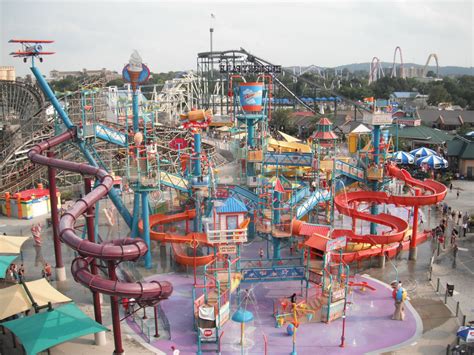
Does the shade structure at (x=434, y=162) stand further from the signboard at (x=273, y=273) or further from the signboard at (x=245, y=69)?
the signboard at (x=273, y=273)

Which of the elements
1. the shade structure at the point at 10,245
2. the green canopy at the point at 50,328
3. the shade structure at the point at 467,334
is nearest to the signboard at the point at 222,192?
the shade structure at the point at 10,245

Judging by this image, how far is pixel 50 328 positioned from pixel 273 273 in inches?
354

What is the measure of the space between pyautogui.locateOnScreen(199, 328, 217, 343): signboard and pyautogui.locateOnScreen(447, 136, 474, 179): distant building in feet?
121

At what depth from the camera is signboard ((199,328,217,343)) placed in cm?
1733

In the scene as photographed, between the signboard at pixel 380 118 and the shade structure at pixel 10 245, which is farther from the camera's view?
the signboard at pixel 380 118

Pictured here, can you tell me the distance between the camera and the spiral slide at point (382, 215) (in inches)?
941

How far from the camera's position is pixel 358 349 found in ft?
55.8

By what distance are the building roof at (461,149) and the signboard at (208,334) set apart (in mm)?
37117

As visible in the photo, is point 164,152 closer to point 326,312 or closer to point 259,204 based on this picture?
point 259,204

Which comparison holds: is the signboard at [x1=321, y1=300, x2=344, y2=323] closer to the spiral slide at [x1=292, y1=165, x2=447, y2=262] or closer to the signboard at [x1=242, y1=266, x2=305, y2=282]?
the signboard at [x1=242, y1=266, x2=305, y2=282]

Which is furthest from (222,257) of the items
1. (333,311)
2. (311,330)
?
(333,311)

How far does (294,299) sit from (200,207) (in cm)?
897

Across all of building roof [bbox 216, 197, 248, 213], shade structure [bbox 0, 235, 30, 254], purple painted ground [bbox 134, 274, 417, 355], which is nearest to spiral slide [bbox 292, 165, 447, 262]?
purple painted ground [bbox 134, 274, 417, 355]

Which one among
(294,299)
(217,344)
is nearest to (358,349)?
(294,299)
